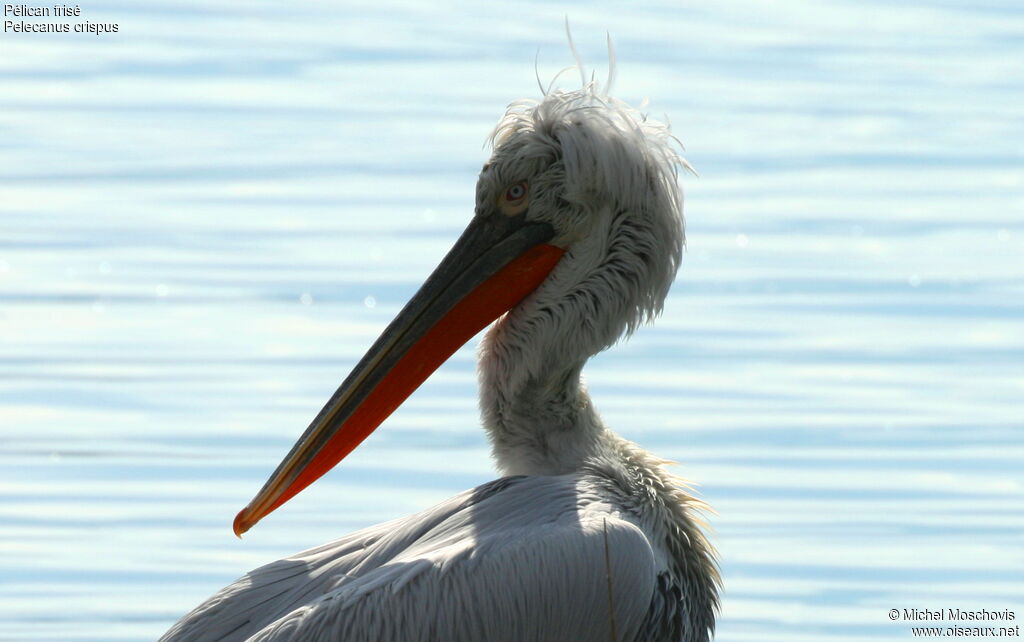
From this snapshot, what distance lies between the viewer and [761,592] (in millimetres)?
10531

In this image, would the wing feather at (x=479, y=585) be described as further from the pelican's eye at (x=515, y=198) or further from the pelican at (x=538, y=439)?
the pelican's eye at (x=515, y=198)

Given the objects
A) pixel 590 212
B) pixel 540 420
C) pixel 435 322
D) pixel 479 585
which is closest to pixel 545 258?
pixel 590 212

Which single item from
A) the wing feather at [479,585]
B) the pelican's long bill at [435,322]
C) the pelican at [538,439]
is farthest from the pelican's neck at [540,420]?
the wing feather at [479,585]

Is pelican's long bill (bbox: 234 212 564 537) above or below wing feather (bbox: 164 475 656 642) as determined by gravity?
above

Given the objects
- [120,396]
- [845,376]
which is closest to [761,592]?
[845,376]

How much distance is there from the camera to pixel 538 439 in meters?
6.36

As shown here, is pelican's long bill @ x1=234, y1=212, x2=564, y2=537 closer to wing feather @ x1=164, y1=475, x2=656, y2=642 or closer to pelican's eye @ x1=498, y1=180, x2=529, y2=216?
pelican's eye @ x1=498, y1=180, x2=529, y2=216

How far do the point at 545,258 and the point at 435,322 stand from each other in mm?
383

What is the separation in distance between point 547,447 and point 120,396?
6.80 metres

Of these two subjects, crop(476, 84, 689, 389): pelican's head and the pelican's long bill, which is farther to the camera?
the pelican's long bill

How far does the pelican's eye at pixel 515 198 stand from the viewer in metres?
6.44

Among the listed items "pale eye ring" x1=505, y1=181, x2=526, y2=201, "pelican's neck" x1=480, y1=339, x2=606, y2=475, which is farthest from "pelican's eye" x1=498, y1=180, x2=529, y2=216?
"pelican's neck" x1=480, y1=339, x2=606, y2=475

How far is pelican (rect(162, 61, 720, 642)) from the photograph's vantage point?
5.75 metres

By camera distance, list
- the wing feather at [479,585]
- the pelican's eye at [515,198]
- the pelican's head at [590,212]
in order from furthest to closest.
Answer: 1. the pelican's eye at [515,198]
2. the pelican's head at [590,212]
3. the wing feather at [479,585]
